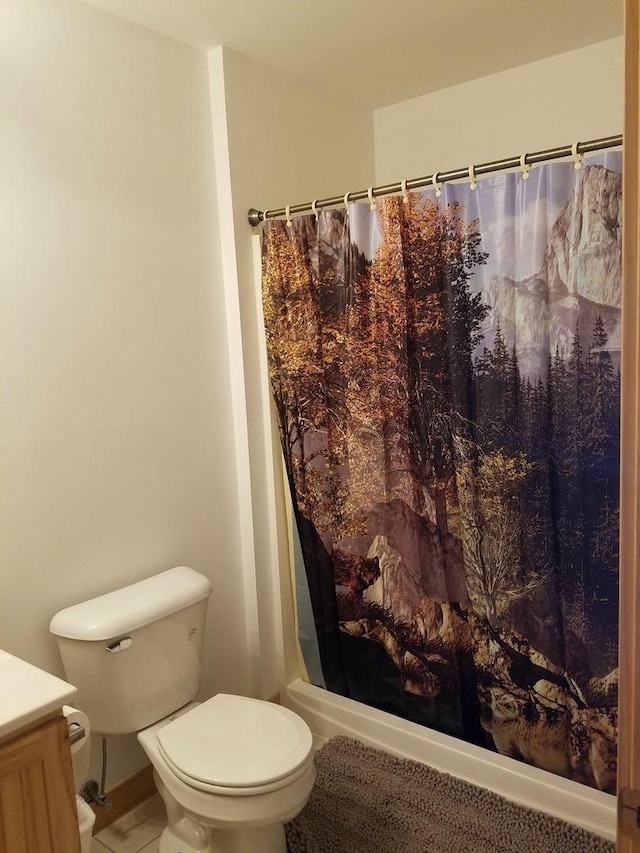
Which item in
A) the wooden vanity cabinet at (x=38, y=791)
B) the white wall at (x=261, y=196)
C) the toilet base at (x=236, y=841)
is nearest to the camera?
the wooden vanity cabinet at (x=38, y=791)

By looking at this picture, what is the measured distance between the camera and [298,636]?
2459 mm

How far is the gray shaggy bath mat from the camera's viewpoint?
185 cm

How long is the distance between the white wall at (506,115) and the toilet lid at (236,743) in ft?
6.78

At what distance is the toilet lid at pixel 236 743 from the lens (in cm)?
160

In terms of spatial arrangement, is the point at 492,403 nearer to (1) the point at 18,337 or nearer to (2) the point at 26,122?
(1) the point at 18,337

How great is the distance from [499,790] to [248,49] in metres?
2.42

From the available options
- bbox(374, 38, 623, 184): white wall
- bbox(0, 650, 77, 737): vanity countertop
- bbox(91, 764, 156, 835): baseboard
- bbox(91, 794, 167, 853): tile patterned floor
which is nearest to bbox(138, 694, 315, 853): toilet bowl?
bbox(91, 794, 167, 853): tile patterned floor

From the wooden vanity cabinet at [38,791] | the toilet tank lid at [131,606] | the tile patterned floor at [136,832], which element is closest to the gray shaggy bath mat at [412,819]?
the tile patterned floor at [136,832]

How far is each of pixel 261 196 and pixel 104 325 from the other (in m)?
0.73

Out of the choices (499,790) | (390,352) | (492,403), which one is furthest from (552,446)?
(499,790)

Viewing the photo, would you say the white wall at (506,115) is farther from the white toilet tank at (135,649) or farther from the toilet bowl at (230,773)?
the toilet bowl at (230,773)

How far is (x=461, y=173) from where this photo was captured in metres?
1.80

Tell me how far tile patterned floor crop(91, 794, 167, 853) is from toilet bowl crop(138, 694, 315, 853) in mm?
113

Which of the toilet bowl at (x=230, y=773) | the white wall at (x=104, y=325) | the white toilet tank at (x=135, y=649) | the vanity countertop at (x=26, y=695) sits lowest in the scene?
the toilet bowl at (x=230, y=773)
